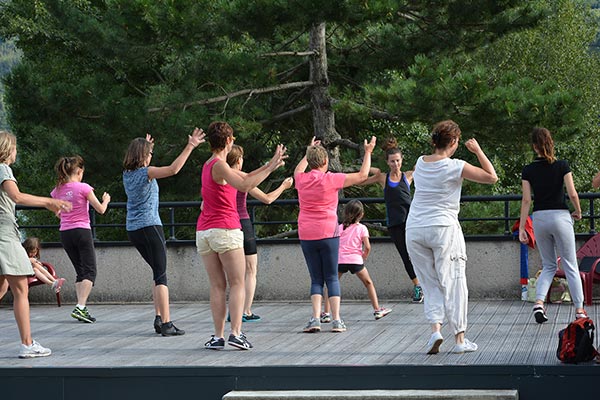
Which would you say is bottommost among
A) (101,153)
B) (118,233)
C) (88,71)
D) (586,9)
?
(118,233)

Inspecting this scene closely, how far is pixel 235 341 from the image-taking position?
8992 mm

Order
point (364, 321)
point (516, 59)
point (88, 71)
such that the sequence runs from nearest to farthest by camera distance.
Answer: point (364, 321)
point (88, 71)
point (516, 59)

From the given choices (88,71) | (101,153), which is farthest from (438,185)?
(88,71)

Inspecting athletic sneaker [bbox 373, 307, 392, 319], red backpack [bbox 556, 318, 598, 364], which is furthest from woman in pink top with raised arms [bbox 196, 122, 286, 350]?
red backpack [bbox 556, 318, 598, 364]

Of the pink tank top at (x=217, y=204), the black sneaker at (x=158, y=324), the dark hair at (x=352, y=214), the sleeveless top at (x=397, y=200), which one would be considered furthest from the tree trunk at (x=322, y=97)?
the pink tank top at (x=217, y=204)

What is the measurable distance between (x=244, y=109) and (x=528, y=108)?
6.80 metres

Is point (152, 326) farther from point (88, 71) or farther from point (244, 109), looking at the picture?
point (88, 71)

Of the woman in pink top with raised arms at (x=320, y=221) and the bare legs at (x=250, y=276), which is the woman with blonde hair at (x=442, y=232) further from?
the bare legs at (x=250, y=276)

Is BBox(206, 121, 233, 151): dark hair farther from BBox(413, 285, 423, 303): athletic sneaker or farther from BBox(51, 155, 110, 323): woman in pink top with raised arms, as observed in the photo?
BBox(413, 285, 423, 303): athletic sneaker

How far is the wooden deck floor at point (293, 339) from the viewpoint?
8.43m

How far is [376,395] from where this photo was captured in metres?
7.55

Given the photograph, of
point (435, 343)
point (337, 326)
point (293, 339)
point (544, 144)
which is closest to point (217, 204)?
point (293, 339)

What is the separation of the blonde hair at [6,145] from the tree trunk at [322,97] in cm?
1459

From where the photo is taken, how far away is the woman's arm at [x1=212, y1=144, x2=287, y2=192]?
819cm
